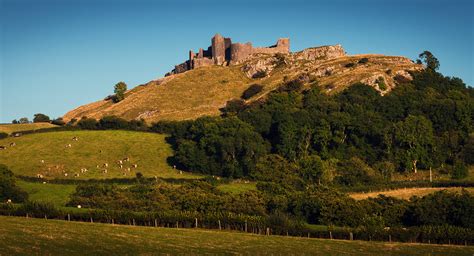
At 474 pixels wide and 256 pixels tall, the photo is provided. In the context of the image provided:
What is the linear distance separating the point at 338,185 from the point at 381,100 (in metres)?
48.5

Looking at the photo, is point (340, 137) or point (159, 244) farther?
point (340, 137)

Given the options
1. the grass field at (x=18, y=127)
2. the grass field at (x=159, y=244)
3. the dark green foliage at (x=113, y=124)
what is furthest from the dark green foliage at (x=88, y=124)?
the grass field at (x=159, y=244)

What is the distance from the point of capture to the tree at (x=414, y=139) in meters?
140

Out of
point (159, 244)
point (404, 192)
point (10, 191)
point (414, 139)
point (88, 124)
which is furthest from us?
point (88, 124)

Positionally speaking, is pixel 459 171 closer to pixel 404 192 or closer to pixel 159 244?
pixel 404 192

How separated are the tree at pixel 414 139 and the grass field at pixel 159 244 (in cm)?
7356

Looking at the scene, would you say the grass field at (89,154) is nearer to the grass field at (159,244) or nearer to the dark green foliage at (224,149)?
the dark green foliage at (224,149)

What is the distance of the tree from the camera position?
461 feet

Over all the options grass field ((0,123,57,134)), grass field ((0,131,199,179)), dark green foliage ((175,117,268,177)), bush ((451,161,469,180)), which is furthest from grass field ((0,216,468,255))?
grass field ((0,123,57,134))

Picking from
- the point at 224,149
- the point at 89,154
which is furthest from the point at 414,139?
the point at 89,154

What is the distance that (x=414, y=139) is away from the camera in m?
145

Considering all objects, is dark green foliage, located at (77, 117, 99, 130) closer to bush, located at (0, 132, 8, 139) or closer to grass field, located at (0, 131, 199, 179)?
grass field, located at (0, 131, 199, 179)

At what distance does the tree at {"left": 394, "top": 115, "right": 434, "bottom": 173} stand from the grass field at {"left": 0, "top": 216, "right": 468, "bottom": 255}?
73555 millimetres

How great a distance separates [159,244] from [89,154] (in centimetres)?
10186
